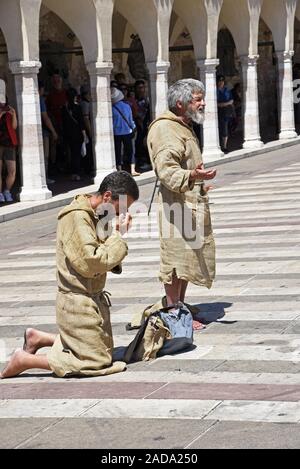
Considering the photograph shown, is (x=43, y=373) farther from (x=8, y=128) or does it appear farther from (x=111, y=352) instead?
(x=8, y=128)

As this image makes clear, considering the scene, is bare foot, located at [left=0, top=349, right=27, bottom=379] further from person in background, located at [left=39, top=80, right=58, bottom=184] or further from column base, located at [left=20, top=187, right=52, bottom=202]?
person in background, located at [left=39, top=80, right=58, bottom=184]

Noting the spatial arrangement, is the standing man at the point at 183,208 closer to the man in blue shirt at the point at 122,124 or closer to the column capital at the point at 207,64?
the man in blue shirt at the point at 122,124

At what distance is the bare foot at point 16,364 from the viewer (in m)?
7.40

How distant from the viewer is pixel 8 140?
1852cm

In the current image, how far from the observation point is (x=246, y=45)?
27266 millimetres

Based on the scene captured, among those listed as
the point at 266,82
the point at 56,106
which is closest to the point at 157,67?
the point at 56,106

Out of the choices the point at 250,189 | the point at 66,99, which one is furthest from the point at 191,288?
the point at 66,99

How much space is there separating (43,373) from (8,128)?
1108 centimetres

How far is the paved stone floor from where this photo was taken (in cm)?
596

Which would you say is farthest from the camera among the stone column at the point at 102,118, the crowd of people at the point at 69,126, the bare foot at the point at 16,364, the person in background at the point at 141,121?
the person in background at the point at 141,121

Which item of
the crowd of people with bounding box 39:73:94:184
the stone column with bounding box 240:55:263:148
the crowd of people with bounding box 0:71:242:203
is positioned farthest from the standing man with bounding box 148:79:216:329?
the stone column with bounding box 240:55:263:148

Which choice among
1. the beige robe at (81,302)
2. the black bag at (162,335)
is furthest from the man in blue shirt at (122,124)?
the beige robe at (81,302)

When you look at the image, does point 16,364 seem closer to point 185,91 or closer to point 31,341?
point 31,341

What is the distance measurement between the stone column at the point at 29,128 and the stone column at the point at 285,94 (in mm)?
11843
